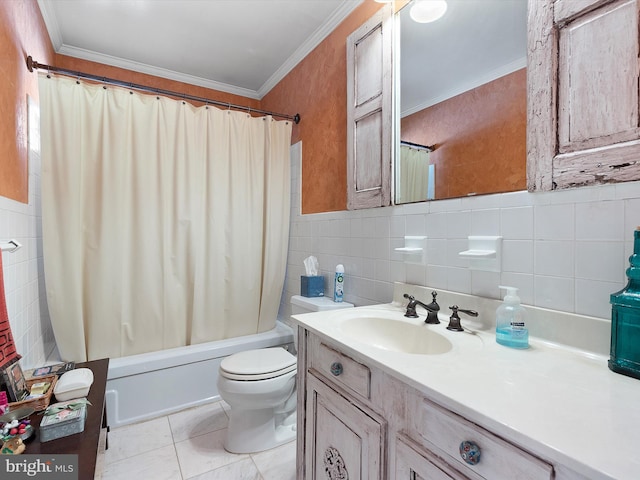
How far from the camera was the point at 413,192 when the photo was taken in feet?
4.75

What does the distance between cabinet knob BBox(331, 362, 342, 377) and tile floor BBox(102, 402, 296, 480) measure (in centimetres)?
82

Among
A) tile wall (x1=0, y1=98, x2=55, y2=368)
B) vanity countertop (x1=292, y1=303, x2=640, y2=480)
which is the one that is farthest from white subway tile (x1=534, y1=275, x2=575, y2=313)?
tile wall (x1=0, y1=98, x2=55, y2=368)

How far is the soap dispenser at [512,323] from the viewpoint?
0.91 meters

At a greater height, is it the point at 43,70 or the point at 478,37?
the point at 43,70

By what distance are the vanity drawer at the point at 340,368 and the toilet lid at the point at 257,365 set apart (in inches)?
19.7

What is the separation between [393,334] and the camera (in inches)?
48.7

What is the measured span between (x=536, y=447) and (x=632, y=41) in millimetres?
984

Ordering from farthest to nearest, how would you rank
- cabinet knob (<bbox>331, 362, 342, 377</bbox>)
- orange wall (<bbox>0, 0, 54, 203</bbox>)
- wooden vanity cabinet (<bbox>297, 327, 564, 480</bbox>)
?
1. orange wall (<bbox>0, 0, 54, 203</bbox>)
2. cabinet knob (<bbox>331, 362, 342, 377</bbox>)
3. wooden vanity cabinet (<bbox>297, 327, 564, 480</bbox>)

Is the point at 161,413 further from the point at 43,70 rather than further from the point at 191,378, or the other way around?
the point at 43,70

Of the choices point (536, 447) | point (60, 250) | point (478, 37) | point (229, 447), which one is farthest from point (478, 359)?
point (60, 250)

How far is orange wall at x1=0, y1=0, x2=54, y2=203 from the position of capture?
131 centimetres

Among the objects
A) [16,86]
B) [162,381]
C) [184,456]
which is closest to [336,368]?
[184,456]

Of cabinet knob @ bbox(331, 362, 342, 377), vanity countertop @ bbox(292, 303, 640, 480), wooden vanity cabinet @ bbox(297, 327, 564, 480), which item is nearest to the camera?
vanity countertop @ bbox(292, 303, 640, 480)

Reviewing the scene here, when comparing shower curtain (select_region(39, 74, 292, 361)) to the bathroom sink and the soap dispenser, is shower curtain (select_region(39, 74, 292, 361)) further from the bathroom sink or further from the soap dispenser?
the soap dispenser
